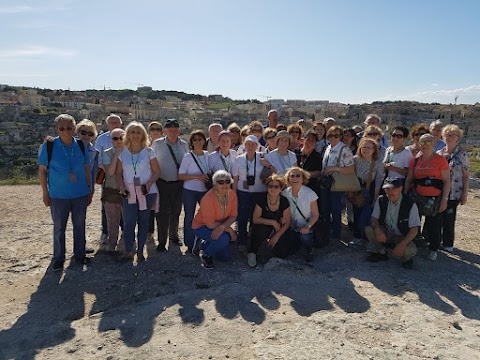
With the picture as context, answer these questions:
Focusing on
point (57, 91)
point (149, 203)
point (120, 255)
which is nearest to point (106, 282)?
point (120, 255)

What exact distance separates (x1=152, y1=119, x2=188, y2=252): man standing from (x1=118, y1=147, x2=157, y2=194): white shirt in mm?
505

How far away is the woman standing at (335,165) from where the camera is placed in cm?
562

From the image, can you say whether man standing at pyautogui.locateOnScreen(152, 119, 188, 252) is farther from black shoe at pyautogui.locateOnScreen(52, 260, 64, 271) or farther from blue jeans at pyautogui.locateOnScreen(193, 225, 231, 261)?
black shoe at pyautogui.locateOnScreen(52, 260, 64, 271)

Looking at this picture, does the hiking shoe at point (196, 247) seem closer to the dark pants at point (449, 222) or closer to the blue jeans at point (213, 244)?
the blue jeans at point (213, 244)

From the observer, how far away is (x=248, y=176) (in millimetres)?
5387

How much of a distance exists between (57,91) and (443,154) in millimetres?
112465

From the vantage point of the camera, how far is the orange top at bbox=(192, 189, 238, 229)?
16.6 ft

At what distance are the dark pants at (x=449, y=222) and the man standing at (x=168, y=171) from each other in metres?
4.13

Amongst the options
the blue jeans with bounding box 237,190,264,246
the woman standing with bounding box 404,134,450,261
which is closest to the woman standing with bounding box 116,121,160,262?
the blue jeans with bounding box 237,190,264,246

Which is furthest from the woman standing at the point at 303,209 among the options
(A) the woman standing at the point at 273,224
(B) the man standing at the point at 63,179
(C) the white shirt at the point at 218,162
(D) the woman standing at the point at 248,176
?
(B) the man standing at the point at 63,179

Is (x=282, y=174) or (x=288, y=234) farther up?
(x=282, y=174)

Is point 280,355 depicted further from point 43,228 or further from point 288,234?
point 43,228

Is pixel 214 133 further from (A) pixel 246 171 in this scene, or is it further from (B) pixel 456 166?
(B) pixel 456 166

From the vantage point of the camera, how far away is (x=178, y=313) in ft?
12.7
